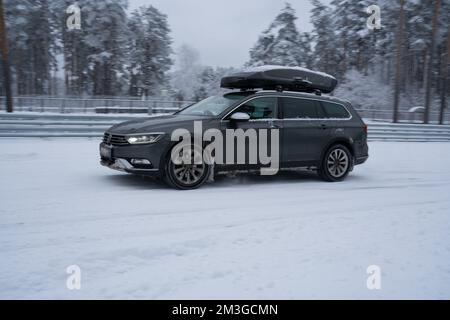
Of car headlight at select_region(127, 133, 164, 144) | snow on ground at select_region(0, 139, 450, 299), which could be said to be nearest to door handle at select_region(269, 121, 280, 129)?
snow on ground at select_region(0, 139, 450, 299)

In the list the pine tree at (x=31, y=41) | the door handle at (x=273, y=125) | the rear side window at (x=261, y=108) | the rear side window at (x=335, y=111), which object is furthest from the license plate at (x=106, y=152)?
the pine tree at (x=31, y=41)

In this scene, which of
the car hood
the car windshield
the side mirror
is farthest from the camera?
the car windshield

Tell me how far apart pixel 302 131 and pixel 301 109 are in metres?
0.41

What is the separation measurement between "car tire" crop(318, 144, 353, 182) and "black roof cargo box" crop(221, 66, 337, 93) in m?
1.24

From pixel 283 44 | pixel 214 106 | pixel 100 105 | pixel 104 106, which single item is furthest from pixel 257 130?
pixel 283 44

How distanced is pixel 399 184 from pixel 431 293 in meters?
4.94

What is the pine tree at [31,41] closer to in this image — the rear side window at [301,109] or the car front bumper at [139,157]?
the car front bumper at [139,157]

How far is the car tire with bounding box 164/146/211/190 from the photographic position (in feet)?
20.8

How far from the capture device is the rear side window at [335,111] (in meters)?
7.85

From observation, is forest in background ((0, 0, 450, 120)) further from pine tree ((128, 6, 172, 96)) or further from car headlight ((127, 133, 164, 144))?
car headlight ((127, 133, 164, 144))

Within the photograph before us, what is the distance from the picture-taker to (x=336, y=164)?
7.91 m

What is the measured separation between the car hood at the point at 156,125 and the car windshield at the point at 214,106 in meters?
0.28

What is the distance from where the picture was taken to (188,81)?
71.7 m
